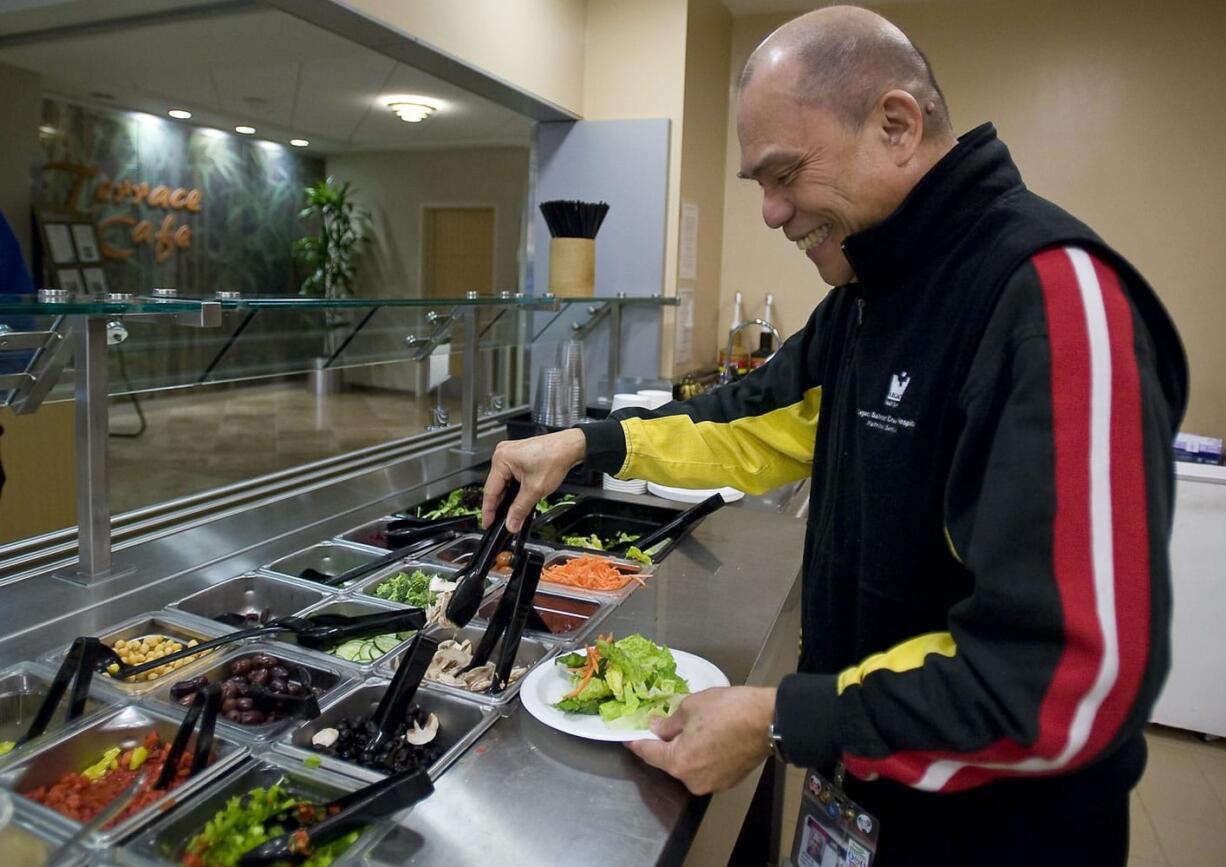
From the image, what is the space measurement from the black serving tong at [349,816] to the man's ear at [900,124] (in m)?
0.79

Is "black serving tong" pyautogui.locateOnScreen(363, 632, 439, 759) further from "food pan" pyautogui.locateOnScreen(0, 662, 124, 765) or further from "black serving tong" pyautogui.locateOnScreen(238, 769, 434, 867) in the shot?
"food pan" pyautogui.locateOnScreen(0, 662, 124, 765)

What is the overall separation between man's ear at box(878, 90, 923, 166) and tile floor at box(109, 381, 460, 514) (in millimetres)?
4211

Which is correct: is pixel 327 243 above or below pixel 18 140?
below

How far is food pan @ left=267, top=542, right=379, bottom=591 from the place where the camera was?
1.61 metres

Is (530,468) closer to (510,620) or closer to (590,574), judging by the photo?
(510,620)

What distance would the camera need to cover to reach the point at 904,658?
0.76 m

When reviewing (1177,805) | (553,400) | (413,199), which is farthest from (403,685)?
(413,199)

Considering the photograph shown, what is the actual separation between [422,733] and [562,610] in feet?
1.59

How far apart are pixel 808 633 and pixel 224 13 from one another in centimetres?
383

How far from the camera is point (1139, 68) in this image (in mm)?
2998

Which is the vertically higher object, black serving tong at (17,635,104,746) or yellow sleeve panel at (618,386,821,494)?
yellow sleeve panel at (618,386,821,494)

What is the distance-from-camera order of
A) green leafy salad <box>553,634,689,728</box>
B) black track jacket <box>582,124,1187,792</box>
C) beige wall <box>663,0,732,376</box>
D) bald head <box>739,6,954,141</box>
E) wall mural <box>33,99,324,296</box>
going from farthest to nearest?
wall mural <box>33,99,324,296</box>, beige wall <box>663,0,732,376</box>, green leafy salad <box>553,634,689,728</box>, bald head <box>739,6,954,141</box>, black track jacket <box>582,124,1187,792</box>

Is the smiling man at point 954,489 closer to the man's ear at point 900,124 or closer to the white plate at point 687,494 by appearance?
the man's ear at point 900,124

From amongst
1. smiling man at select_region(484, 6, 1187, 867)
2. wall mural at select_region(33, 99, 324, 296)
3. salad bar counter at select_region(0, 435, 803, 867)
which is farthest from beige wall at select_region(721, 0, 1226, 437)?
wall mural at select_region(33, 99, 324, 296)
